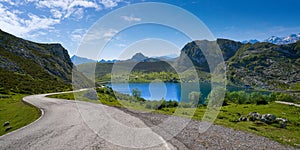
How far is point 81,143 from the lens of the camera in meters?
13.4

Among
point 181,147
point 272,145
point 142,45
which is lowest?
point 272,145

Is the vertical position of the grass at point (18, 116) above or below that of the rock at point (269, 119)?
above

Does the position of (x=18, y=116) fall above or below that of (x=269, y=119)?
above

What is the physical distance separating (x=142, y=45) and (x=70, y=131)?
8.79m

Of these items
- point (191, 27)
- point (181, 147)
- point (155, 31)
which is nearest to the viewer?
point (191, 27)

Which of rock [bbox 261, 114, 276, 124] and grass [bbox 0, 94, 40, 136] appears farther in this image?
rock [bbox 261, 114, 276, 124]

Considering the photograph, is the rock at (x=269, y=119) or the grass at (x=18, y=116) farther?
the rock at (x=269, y=119)

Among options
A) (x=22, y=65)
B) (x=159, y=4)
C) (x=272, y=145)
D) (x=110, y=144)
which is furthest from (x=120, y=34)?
(x=22, y=65)

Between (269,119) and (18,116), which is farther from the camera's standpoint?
(269,119)

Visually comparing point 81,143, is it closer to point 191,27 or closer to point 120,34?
point 120,34

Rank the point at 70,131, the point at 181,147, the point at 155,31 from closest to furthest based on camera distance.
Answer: the point at 181,147
the point at 155,31
the point at 70,131

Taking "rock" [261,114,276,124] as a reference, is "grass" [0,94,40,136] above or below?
above

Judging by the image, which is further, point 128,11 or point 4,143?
point 4,143

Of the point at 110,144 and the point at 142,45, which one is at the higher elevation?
the point at 142,45
